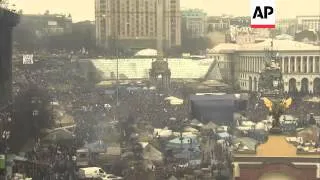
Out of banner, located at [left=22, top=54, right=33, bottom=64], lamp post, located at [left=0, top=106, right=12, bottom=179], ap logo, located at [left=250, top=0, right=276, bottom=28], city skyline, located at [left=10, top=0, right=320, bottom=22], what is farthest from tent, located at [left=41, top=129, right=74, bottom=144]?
ap logo, located at [left=250, top=0, right=276, bottom=28]

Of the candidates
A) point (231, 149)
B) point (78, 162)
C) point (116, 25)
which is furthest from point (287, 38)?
point (78, 162)

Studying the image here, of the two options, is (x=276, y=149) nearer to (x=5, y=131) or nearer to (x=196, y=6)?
(x=196, y=6)

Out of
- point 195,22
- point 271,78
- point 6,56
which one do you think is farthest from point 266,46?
point 6,56

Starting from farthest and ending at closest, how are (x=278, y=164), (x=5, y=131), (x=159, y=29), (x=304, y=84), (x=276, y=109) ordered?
(x=304, y=84) < (x=159, y=29) < (x=5, y=131) < (x=276, y=109) < (x=278, y=164)

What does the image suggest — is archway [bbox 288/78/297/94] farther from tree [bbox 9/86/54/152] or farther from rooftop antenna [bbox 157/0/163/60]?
tree [bbox 9/86/54/152]

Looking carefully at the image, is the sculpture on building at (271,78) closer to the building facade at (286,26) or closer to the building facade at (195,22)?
the building facade at (286,26)
